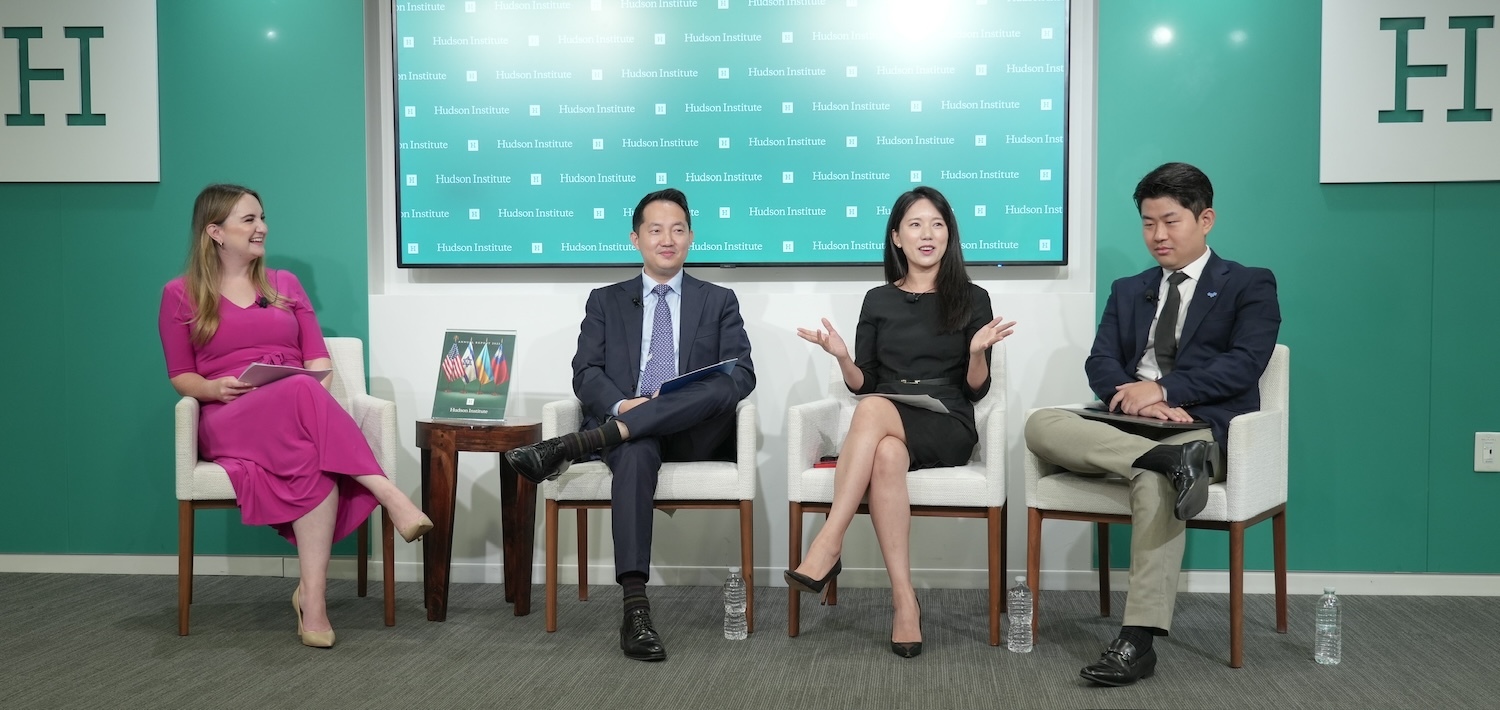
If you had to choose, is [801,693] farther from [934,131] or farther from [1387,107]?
[1387,107]

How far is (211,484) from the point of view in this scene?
11.1 ft

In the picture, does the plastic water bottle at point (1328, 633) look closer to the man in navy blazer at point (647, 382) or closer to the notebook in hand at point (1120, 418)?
the notebook in hand at point (1120, 418)

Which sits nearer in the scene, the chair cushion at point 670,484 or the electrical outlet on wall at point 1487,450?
the chair cushion at point 670,484

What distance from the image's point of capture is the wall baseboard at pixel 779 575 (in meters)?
3.94

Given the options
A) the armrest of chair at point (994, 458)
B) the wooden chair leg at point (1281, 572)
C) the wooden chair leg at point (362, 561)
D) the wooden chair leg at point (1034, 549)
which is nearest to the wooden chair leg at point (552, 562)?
the wooden chair leg at point (362, 561)

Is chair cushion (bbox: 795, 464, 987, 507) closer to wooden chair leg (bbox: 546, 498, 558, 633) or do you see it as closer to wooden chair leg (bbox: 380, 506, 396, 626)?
wooden chair leg (bbox: 546, 498, 558, 633)

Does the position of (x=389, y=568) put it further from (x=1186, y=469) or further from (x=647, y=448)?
(x=1186, y=469)

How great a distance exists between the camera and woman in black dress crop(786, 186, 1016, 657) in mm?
3207

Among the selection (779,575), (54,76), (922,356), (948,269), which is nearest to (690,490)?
(922,356)

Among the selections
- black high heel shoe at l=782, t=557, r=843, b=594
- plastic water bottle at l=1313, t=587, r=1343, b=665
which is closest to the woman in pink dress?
black high heel shoe at l=782, t=557, r=843, b=594

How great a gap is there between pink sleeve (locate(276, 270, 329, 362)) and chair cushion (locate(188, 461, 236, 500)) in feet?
1.77

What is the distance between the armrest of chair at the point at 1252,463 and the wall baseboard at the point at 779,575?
0.73 meters

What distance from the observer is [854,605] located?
149 inches

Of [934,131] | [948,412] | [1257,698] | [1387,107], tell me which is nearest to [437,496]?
[948,412]
